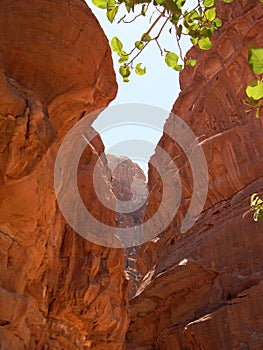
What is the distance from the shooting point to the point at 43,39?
34.4 ft

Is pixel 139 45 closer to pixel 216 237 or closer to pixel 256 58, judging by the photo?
pixel 256 58

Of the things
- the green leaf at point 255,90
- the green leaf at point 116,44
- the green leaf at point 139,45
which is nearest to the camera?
the green leaf at point 255,90

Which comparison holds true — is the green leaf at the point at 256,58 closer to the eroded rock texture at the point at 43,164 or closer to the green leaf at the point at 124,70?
the green leaf at the point at 124,70

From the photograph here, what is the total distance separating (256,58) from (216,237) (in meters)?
21.5

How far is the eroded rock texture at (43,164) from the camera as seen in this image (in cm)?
901

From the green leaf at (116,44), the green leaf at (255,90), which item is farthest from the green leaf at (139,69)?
the green leaf at (255,90)

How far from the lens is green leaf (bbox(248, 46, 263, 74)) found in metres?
2.96

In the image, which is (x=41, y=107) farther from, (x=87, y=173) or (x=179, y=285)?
(x=179, y=285)

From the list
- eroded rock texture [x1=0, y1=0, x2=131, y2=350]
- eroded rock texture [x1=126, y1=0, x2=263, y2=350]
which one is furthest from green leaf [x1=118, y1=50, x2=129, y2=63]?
eroded rock texture [x1=126, y1=0, x2=263, y2=350]

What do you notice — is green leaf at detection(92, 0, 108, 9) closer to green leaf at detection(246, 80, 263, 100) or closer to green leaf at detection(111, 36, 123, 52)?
green leaf at detection(111, 36, 123, 52)

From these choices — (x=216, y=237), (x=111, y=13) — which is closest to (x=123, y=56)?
(x=111, y=13)

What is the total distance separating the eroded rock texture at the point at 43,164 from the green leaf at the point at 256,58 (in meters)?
6.23

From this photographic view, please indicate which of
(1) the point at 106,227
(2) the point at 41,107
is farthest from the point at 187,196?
(2) the point at 41,107

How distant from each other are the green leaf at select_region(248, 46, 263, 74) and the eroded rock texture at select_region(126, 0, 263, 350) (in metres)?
17.7
